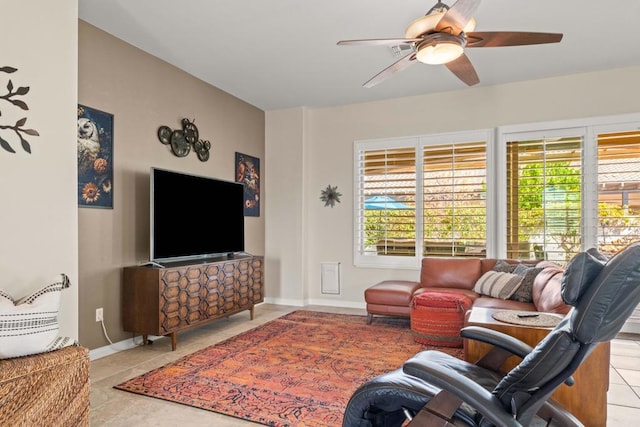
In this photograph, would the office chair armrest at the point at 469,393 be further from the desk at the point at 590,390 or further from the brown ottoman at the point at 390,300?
the brown ottoman at the point at 390,300

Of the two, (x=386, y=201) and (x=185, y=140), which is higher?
(x=185, y=140)

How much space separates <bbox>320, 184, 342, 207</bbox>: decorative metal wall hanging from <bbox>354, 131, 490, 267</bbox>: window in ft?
1.10

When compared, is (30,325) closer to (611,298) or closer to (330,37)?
(611,298)

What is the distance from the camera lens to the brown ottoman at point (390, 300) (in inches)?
176

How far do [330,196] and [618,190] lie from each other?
3.59m

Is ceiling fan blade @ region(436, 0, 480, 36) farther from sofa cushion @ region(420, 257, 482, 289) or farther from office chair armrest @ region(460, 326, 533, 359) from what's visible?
sofa cushion @ region(420, 257, 482, 289)

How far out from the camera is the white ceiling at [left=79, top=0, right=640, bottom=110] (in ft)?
10.5

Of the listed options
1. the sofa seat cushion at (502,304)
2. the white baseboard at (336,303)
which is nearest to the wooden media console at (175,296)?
the white baseboard at (336,303)

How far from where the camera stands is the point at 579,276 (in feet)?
4.80

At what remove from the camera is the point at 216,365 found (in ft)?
10.9

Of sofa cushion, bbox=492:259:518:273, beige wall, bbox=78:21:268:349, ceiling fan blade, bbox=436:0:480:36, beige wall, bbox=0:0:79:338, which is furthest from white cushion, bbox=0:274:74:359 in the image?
sofa cushion, bbox=492:259:518:273

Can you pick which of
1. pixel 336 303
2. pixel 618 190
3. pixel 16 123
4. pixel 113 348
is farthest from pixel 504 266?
pixel 16 123

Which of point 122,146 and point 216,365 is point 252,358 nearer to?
point 216,365

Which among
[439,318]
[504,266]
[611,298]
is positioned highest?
[611,298]
